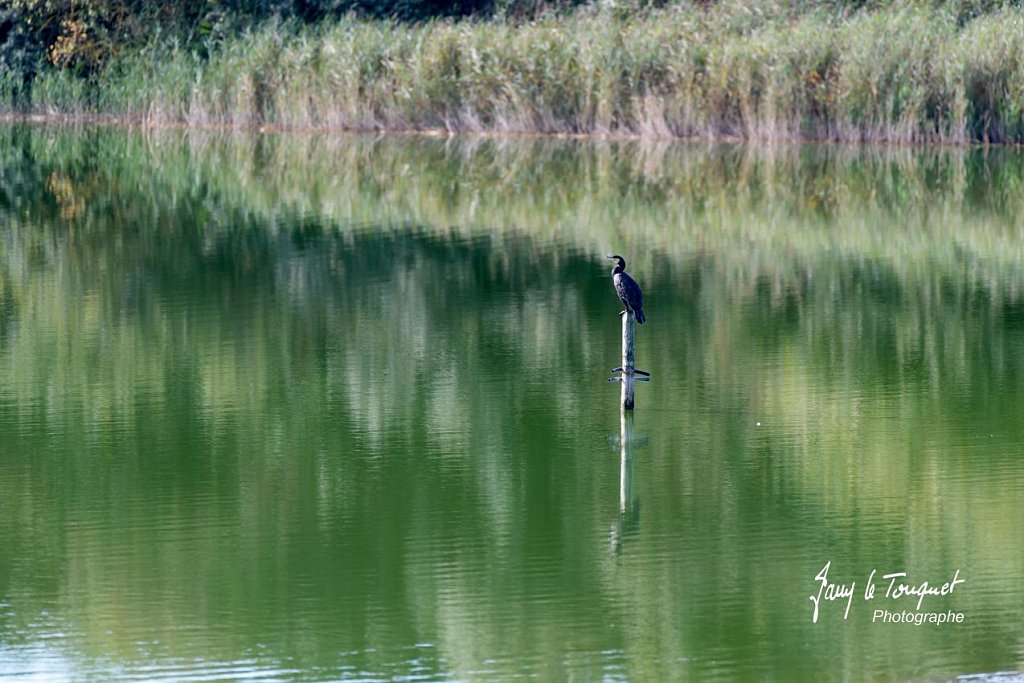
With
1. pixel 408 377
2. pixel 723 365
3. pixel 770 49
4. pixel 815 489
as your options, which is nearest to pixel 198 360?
pixel 408 377

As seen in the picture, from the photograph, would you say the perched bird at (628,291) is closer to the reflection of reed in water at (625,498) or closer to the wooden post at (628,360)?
the wooden post at (628,360)

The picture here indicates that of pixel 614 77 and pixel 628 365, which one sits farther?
pixel 614 77

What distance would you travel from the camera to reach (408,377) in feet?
30.6

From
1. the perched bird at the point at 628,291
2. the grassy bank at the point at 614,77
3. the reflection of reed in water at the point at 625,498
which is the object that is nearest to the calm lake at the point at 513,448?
the reflection of reed in water at the point at 625,498

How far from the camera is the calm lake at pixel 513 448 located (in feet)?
18.5

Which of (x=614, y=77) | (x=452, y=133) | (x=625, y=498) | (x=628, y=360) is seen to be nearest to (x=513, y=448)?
(x=628, y=360)

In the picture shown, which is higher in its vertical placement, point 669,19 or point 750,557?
point 669,19

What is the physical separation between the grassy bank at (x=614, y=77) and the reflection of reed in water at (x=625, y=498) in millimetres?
12813

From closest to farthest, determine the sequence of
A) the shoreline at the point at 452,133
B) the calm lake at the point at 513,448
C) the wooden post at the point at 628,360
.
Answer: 1. the calm lake at the point at 513,448
2. the wooden post at the point at 628,360
3. the shoreline at the point at 452,133

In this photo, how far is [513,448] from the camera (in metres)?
7.91

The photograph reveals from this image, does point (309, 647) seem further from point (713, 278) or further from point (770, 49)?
point (770, 49)

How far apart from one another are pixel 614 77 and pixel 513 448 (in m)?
14.6

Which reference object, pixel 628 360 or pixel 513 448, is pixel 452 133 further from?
pixel 513 448

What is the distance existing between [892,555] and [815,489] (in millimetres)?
891
